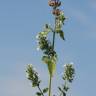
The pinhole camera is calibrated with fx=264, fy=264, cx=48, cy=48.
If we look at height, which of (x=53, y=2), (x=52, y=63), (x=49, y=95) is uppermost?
(x=53, y=2)

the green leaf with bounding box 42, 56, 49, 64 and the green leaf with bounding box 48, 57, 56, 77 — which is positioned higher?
the green leaf with bounding box 42, 56, 49, 64

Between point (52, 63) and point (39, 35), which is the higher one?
point (39, 35)

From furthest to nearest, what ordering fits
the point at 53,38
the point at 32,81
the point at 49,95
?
the point at 32,81, the point at 53,38, the point at 49,95

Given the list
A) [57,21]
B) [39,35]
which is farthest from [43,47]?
[57,21]

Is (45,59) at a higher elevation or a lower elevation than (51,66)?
higher

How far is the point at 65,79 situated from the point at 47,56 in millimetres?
1153

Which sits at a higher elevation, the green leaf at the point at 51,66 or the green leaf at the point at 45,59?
the green leaf at the point at 45,59

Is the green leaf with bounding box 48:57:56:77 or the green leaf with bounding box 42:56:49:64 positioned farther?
the green leaf with bounding box 42:56:49:64

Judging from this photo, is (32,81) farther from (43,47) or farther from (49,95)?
(49,95)

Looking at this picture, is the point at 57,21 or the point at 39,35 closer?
the point at 57,21

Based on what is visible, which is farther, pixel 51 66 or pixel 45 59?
pixel 45 59

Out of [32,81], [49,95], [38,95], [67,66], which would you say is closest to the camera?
[49,95]

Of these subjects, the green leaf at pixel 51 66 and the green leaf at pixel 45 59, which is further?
the green leaf at pixel 45 59

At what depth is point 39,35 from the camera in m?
6.06
